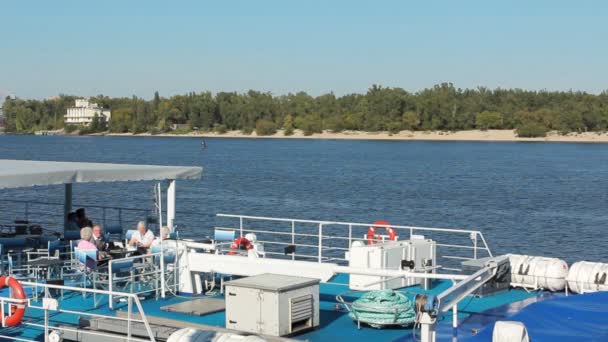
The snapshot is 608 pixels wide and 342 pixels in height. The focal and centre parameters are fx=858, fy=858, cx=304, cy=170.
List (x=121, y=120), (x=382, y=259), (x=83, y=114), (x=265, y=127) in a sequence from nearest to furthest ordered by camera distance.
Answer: (x=382, y=259)
(x=265, y=127)
(x=121, y=120)
(x=83, y=114)

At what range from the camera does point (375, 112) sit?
447 ft

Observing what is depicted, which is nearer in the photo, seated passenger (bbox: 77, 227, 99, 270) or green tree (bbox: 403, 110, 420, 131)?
seated passenger (bbox: 77, 227, 99, 270)

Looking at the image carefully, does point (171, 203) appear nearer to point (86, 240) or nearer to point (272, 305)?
point (86, 240)

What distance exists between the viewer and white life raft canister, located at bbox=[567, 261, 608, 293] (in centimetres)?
1084

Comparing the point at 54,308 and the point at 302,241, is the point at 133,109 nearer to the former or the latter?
the point at 302,241

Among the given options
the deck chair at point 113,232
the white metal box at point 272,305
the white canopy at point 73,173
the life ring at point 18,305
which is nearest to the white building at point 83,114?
the deck chair at point 113,232

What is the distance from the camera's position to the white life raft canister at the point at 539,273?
11.2 metres

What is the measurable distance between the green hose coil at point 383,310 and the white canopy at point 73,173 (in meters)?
4.18

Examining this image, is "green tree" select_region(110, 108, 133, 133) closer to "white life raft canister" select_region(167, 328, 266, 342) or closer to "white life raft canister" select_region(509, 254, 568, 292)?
"white life raft canister" select_region(509, 254, 568, 292)

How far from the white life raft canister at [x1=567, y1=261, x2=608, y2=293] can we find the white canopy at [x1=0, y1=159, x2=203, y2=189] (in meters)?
5.63

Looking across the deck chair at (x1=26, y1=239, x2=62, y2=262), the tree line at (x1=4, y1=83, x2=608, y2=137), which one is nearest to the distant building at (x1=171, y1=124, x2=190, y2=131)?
the tree line at (x1=4, y1=83, x2=608, y2=137)

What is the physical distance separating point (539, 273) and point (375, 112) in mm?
125511

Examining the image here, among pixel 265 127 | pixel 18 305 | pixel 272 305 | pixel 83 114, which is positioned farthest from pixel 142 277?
pixel 83 114

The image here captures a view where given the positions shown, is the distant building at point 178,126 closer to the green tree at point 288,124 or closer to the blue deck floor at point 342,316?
the green tree at point 288,124
